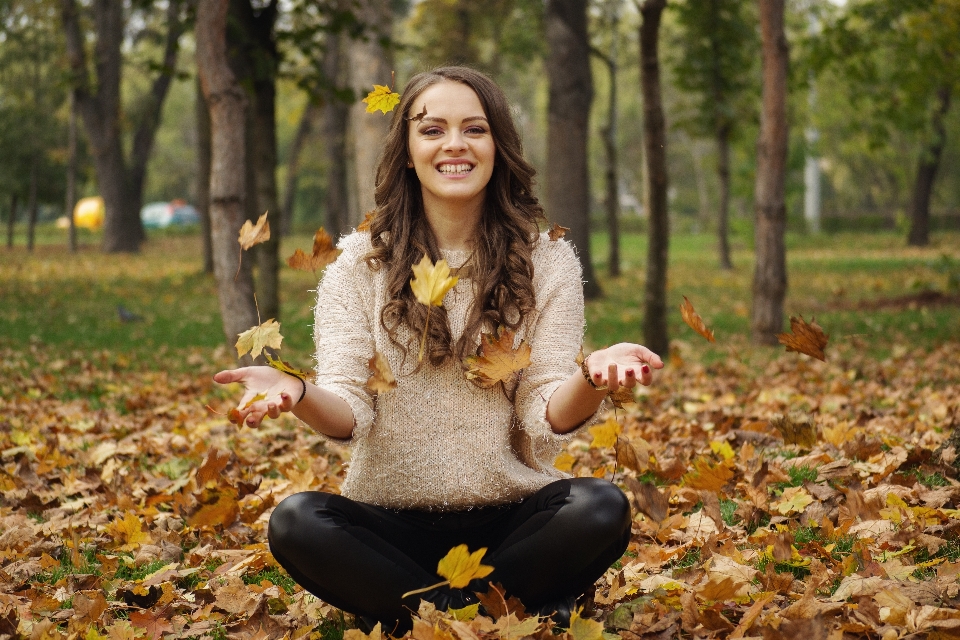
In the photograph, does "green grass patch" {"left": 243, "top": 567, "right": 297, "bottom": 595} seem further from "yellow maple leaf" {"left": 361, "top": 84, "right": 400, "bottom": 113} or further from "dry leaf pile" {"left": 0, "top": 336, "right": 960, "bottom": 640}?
"yellow maple leaf" {"left": 361, "top": 84, "right": 400, "bottom": 113}

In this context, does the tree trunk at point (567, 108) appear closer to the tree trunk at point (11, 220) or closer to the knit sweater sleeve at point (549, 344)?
the knit sweater sleeve at point (549, 344)

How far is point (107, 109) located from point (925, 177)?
70.4 feet

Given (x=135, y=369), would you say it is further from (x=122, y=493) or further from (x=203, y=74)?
(x=122, y=493)

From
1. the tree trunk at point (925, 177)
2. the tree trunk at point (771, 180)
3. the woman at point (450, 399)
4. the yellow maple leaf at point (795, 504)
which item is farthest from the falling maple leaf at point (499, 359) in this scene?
the tree trunk at point (925, 177)

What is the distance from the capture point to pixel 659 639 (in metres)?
2.38

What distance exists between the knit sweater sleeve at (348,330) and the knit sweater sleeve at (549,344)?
430 mm

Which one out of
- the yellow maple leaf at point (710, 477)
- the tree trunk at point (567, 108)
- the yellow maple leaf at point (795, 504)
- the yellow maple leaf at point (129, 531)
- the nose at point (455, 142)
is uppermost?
the tree trunk at point (567, 108)

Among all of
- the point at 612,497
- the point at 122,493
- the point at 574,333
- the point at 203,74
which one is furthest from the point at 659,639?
the point at 203,74

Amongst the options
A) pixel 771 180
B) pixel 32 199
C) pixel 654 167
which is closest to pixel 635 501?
pixel 654 167

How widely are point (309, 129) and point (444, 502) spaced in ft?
95.8

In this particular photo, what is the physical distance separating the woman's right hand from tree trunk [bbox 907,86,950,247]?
2477 cm

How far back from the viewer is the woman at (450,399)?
2.40 meters

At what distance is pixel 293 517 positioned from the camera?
94.0 inches

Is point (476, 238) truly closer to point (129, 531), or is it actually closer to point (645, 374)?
point (645, 374)
